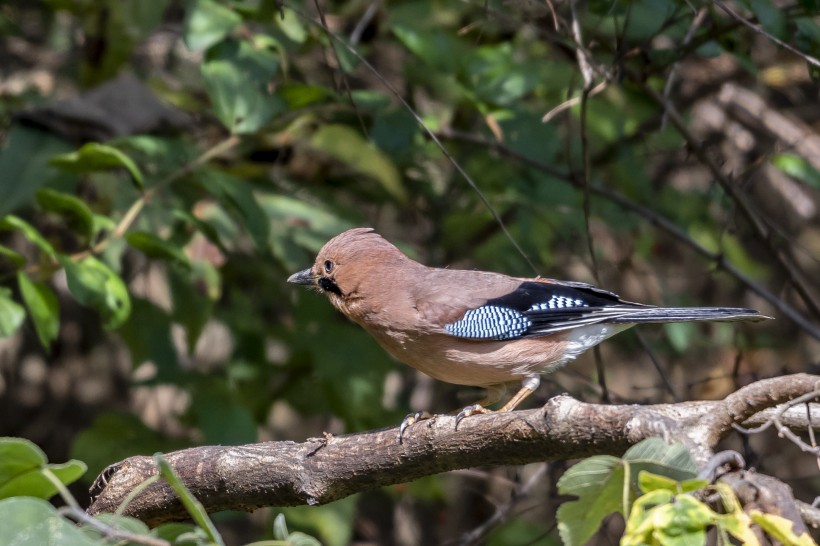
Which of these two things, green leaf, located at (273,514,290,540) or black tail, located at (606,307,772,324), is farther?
black tail, located at (606,307,772,324)

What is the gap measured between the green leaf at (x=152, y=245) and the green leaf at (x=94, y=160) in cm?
32

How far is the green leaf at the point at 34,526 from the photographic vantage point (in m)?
1.94

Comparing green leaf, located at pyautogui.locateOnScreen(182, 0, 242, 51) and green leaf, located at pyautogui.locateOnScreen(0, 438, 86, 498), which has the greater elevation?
green leaf, located at pyautogui.locateOnScreen(182, 0, 242, 51)

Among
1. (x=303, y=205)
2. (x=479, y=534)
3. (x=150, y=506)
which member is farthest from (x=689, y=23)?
(x=150, y=506)

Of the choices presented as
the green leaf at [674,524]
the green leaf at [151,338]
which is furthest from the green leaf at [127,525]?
the green leaf at [151,338]

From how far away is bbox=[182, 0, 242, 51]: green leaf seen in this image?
471 cm

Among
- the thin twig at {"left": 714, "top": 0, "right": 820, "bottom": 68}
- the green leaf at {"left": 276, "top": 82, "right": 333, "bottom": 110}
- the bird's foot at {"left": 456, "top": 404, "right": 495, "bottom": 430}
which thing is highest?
the thin twig at {"left": 714, "top": 0, "right": 820, "bottom": 68}

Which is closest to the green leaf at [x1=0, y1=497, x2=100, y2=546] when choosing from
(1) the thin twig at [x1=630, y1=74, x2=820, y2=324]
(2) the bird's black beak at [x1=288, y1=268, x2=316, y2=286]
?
(2) the bird's black beak at [x1=288, y1=268, x2=316, y2=286]

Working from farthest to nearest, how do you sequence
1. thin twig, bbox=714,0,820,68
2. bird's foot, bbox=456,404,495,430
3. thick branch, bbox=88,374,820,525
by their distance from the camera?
thin twig, bbox=714,0,820,68 → bird's foot, bbox=456,404,495,430 → thick branch, bbox=88,374,820,525

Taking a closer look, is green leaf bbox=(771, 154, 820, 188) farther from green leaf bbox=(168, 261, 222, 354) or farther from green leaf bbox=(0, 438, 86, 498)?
green leaf bbox=(0, 438, 86, 498)

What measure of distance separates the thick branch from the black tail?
4.28ft

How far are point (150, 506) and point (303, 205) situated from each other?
199 cm

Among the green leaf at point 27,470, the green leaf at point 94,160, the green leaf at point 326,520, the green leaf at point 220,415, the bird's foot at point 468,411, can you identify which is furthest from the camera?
the green leaf at point 326,520

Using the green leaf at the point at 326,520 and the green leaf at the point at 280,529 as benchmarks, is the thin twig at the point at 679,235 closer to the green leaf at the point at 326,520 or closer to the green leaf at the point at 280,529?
the green leaf at the point at 326,520
